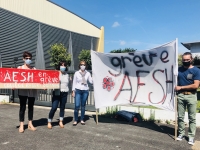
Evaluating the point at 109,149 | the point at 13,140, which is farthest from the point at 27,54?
the point at 109,149

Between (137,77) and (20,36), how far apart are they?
98.0 ft

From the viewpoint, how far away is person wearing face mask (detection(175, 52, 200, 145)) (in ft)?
13.8

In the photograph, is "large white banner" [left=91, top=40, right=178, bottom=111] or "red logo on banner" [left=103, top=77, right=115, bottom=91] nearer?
"large white banner" [left=91, top=40, right=178, bottom=111]

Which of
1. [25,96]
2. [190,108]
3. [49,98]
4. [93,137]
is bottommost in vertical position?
[93,137]

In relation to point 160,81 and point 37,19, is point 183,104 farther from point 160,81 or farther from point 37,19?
point 37,19

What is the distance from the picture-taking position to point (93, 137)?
4.56 meters

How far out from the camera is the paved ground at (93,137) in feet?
13.0

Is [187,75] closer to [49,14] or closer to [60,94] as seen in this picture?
[60,94]

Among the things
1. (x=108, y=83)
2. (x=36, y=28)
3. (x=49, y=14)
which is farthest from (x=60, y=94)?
(x=49, y=14)

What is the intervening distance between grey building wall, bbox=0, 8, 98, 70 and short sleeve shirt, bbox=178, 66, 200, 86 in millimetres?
27876

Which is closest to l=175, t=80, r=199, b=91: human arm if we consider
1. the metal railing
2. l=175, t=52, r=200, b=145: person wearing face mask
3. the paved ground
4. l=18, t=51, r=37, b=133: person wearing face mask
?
l=175, t=52, r=200, b=145: person wearing face mask

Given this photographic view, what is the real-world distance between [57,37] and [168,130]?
39106 millimetres

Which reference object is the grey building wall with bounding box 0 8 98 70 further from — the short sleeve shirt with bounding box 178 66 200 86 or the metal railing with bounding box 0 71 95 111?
the short sleeve shirt with bounding box 178 66 200 86

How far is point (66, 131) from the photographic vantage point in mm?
5020
